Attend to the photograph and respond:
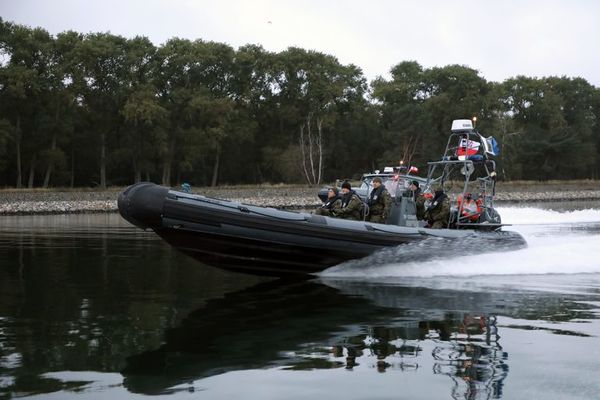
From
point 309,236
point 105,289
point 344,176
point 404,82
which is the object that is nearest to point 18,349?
point 105,289

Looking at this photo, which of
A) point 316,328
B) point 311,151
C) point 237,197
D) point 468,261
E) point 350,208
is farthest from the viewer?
point 311,151

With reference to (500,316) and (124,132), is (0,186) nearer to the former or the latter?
(124,132)

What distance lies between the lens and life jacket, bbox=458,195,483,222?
11.4m

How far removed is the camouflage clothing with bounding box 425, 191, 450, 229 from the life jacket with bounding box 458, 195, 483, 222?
0.40 metres

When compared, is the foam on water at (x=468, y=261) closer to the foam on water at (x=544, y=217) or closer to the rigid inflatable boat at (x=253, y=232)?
the rigid inflatable boat at (x=253, y=232)

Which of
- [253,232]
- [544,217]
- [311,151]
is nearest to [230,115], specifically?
[311,151]

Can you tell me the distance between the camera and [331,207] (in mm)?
10273

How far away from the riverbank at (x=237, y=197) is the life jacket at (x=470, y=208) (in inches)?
825

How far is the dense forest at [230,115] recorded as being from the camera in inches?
1775

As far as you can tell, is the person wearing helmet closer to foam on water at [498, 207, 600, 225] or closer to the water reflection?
the water reflection

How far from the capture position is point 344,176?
58.6 meters

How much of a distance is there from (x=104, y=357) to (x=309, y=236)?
13.5 ft

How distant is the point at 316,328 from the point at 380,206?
4180 millimetres

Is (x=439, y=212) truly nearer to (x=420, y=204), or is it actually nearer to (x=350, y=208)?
(x=420, y=204)
